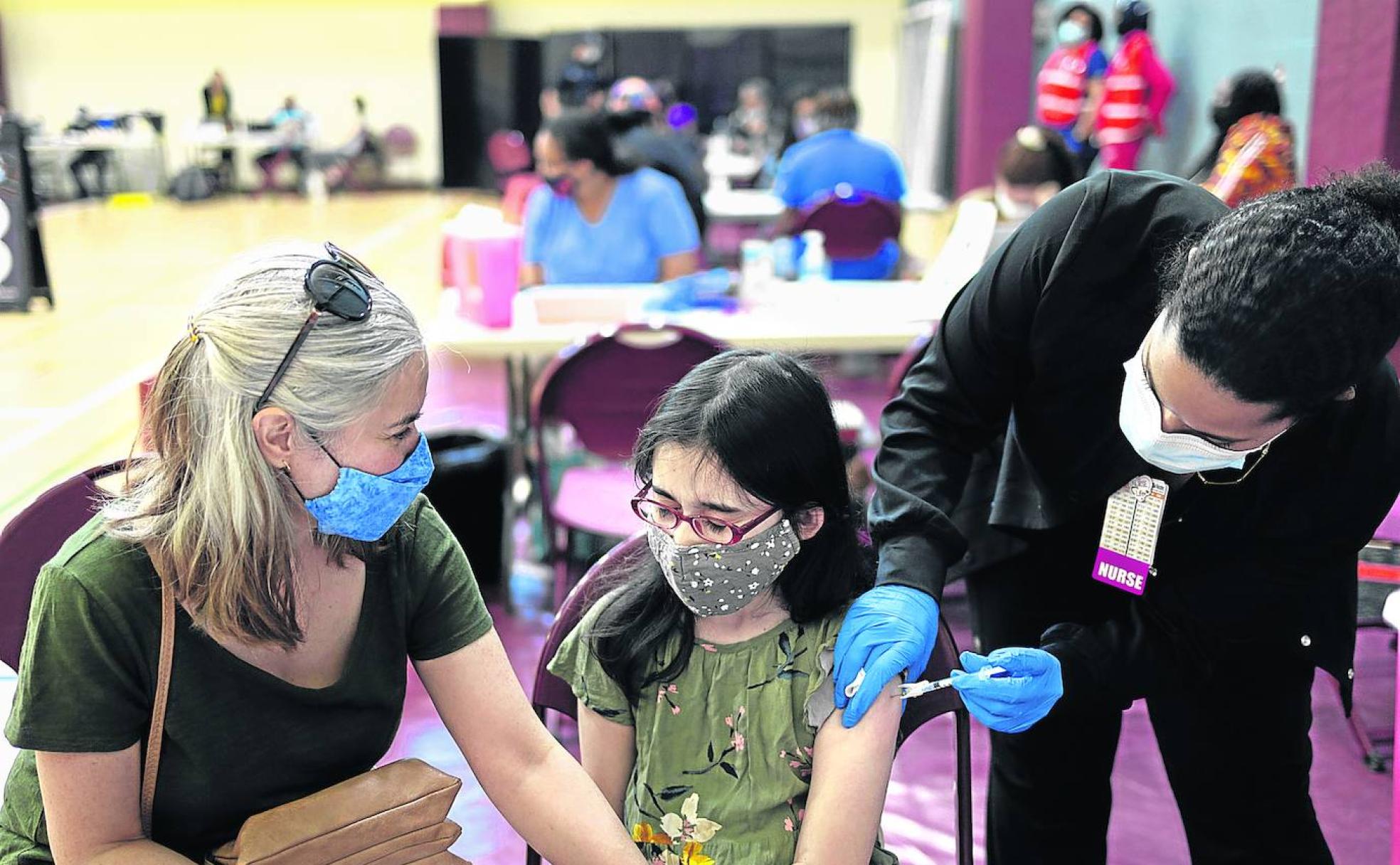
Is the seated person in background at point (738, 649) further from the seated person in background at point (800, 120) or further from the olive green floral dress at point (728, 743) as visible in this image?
the seated person in background at point (800, 120)

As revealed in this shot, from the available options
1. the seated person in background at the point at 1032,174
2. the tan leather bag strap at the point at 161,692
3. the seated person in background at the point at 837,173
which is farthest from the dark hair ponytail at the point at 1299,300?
the seated person in background at the point at 837,173

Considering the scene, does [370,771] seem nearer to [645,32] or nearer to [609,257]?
[609,257]

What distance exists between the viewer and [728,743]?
1403mm

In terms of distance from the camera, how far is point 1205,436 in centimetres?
126

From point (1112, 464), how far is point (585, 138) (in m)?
2.98

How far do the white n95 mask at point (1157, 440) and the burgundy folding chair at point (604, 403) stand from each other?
4.79 feet

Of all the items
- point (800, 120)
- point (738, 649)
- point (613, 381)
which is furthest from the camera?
point (800, 120)

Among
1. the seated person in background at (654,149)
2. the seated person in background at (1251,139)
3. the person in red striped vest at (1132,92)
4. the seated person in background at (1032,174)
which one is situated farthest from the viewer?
the person in red striped vest at (1132,92)

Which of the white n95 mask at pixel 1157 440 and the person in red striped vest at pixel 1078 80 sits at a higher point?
the person in red striped vest at pixel 1078 80

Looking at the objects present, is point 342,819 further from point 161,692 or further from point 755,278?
point 755,278

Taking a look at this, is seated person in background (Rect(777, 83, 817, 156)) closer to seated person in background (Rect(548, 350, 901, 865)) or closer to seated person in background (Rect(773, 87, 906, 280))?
seated person in background (Rect(773, 87, 906, 280))

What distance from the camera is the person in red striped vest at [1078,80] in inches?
292

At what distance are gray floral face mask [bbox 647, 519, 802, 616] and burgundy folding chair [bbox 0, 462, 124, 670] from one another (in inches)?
30.1

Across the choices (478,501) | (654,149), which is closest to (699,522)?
(478,501)
